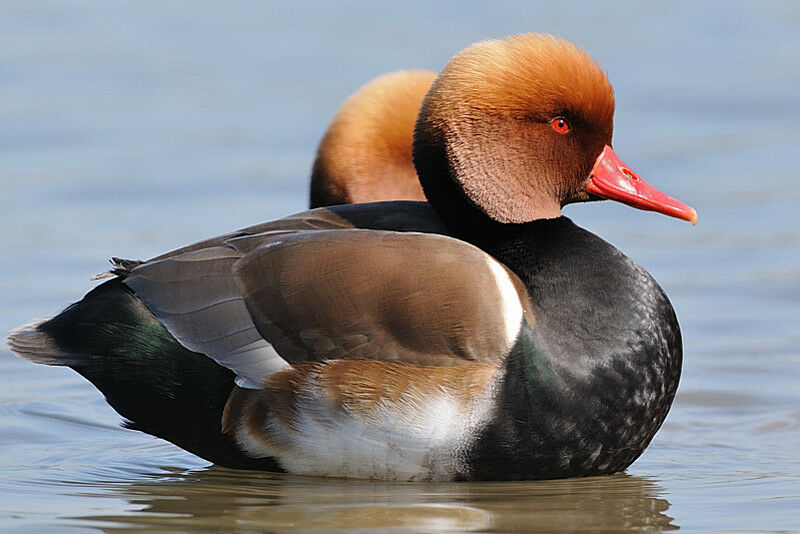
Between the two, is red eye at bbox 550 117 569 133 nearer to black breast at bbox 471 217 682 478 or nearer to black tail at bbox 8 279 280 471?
black breast at bbox 471 217 682 478

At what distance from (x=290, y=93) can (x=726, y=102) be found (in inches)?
110

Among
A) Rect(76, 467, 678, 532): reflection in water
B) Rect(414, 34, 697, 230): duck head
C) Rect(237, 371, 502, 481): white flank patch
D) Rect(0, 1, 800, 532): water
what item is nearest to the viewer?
Rect(76, 467, 678, 532): reflection in water

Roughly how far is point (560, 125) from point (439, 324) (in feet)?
2.50

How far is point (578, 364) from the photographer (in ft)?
14.9

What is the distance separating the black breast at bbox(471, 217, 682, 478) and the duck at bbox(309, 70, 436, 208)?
1765mm

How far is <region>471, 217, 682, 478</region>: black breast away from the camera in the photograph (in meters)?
4.48

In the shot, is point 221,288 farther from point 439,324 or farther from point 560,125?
point 560,125

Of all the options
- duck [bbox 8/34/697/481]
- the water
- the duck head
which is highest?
the duck head

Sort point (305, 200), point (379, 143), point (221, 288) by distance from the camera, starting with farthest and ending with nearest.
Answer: point (305, 200), point (379, 143), point (221, 288)

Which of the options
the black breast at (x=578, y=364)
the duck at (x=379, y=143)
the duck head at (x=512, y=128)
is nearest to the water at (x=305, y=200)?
the black breast at (x=578, y=364)

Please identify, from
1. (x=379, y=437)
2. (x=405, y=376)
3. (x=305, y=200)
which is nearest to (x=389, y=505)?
(x=379, y=437)

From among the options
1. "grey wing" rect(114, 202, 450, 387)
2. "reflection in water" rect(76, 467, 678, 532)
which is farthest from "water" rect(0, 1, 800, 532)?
"grey wing" rect(114, 202, 450, 387)

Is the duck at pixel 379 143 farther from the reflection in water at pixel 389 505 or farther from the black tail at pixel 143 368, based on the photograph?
the reflection in water at pixel 389 505

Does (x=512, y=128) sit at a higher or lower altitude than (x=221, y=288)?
higher
